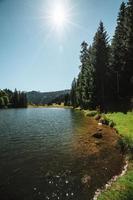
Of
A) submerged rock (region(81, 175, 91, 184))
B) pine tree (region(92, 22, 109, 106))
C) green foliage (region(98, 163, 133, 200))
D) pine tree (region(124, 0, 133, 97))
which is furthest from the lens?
pine tree (region(92, 22, 109, 106))

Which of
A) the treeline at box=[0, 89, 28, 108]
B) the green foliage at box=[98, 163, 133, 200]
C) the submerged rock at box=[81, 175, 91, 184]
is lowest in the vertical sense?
the submerged rock at box=[81, 175, 91, 184]

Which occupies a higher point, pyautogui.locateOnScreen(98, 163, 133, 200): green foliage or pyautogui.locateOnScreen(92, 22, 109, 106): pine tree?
pyautogui.locateOnScreen(92, 22, 109, 106): pine tree

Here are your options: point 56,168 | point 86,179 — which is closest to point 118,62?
point 56,168

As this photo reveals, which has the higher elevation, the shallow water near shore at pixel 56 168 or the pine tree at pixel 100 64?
the pine tree at pixel 100 64

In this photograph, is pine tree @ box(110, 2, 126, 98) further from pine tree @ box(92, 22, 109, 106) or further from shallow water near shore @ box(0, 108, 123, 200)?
shallow water near shore @ box(0, 108, 123, 200)

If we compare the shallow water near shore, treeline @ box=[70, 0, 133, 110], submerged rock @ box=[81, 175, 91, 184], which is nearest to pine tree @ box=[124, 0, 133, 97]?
treeline @ box=[70, 0, 133, 110]

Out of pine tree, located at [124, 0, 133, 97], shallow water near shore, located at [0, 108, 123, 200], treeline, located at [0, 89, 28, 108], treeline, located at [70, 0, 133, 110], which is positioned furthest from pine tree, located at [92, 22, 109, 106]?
treeline, located at [0, 89, 28, 108]

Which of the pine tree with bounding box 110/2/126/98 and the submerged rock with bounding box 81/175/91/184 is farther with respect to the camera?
the pine tree with bounding box 110/2/126/98

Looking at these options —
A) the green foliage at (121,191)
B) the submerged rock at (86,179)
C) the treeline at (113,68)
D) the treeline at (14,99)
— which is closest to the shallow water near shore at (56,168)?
the submerged rock at (86,179)

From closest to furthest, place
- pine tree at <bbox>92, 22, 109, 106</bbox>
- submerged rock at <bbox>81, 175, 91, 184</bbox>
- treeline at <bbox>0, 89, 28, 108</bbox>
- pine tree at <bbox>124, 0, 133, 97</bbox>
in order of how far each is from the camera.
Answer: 1. submerged rock at <bbox>81, 175, 91, 184</bbox>
2. pine tree at <bbox>124, 0, 133, 97</bbox>
3. pine tree at <bbox>92, 22, 109, 106</bbox>
4. treeline at <bbox>0, 89, 28, 108</bbox>

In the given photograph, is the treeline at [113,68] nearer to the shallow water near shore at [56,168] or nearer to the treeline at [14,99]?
the shallow water near shore at [56,168]

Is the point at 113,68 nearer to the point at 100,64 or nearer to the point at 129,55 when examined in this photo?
the point at 100,64

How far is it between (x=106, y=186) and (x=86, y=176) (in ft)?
6.17

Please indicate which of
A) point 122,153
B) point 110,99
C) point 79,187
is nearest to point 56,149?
point 122,153
